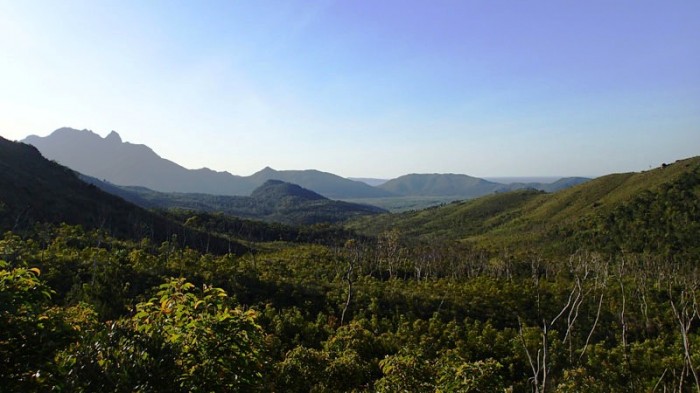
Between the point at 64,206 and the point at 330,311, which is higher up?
the point at 64,206

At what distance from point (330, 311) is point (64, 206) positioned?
256 ft

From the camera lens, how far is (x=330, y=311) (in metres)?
46.4

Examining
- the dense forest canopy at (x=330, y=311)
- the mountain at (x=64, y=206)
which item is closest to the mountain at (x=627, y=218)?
the dense forest canopy at (x=330, y=311)

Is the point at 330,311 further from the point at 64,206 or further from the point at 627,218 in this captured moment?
the point at 627,218

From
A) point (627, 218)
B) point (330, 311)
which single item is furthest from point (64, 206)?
point (627, 218)

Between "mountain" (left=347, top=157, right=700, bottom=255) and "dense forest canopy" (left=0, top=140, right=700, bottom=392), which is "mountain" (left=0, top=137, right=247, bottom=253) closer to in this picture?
"dense forest canopy" (left=0, top=140, right=700, bottom=392)

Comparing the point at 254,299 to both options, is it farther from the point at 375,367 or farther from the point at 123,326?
the point at 123,326

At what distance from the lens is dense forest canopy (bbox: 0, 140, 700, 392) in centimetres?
595

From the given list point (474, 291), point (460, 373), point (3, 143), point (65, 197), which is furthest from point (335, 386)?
point (3, 143)

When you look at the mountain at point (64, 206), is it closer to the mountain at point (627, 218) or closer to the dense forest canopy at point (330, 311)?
the dense forest canopy at point (330, 311)

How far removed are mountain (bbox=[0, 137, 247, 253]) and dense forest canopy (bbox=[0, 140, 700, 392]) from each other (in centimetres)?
72

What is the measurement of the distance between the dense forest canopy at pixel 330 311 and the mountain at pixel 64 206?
719 mm

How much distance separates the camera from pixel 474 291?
59562 mm

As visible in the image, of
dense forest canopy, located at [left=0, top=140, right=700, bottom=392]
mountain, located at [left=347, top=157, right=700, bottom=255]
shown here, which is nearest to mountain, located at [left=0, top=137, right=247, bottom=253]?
dense forest canopy, located at [left=0, top=140, right=700, bottom=392]
